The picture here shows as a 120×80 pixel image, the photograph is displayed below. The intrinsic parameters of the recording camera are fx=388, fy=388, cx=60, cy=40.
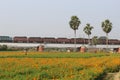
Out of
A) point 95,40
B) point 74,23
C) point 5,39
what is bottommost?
point 95,40

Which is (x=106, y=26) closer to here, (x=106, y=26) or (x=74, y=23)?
(x=106, y=26)

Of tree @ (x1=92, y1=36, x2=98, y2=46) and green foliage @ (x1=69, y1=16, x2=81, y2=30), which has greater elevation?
green foliage @ (x1=69, y1=16, x2=81, y2=30)

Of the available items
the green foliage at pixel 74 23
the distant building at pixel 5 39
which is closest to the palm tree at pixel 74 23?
the green foliage at pixel 74 23

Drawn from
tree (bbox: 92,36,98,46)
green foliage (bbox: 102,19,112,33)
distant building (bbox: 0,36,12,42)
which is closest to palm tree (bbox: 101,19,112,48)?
green foliage (bbox: 102,19,112,33)

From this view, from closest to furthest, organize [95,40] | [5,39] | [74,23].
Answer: [74,23], [5,39], [95,40]

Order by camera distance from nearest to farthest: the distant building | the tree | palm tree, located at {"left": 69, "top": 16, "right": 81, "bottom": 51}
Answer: palm tree, located at {"left": 69, "top": 16, "right": 81, "bottom": 51} < the distant building < the tree

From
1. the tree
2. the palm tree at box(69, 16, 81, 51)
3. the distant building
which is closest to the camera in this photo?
the palm tree at box(69, 16, 81, 51)

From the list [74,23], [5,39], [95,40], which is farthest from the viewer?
[95,40]

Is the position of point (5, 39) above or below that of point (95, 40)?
above

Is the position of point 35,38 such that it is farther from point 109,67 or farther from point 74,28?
point 109,67

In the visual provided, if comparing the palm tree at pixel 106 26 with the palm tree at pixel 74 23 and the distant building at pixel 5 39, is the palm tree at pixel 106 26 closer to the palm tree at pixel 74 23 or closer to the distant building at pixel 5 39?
the palm tree at pixel 74 23

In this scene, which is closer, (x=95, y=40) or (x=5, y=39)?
(x=5, y=39)

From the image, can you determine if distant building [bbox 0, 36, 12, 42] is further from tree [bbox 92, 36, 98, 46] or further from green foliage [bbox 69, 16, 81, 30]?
tree [bbox 92, 36, 98, 46]

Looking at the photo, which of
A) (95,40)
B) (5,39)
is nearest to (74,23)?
(5,39)
